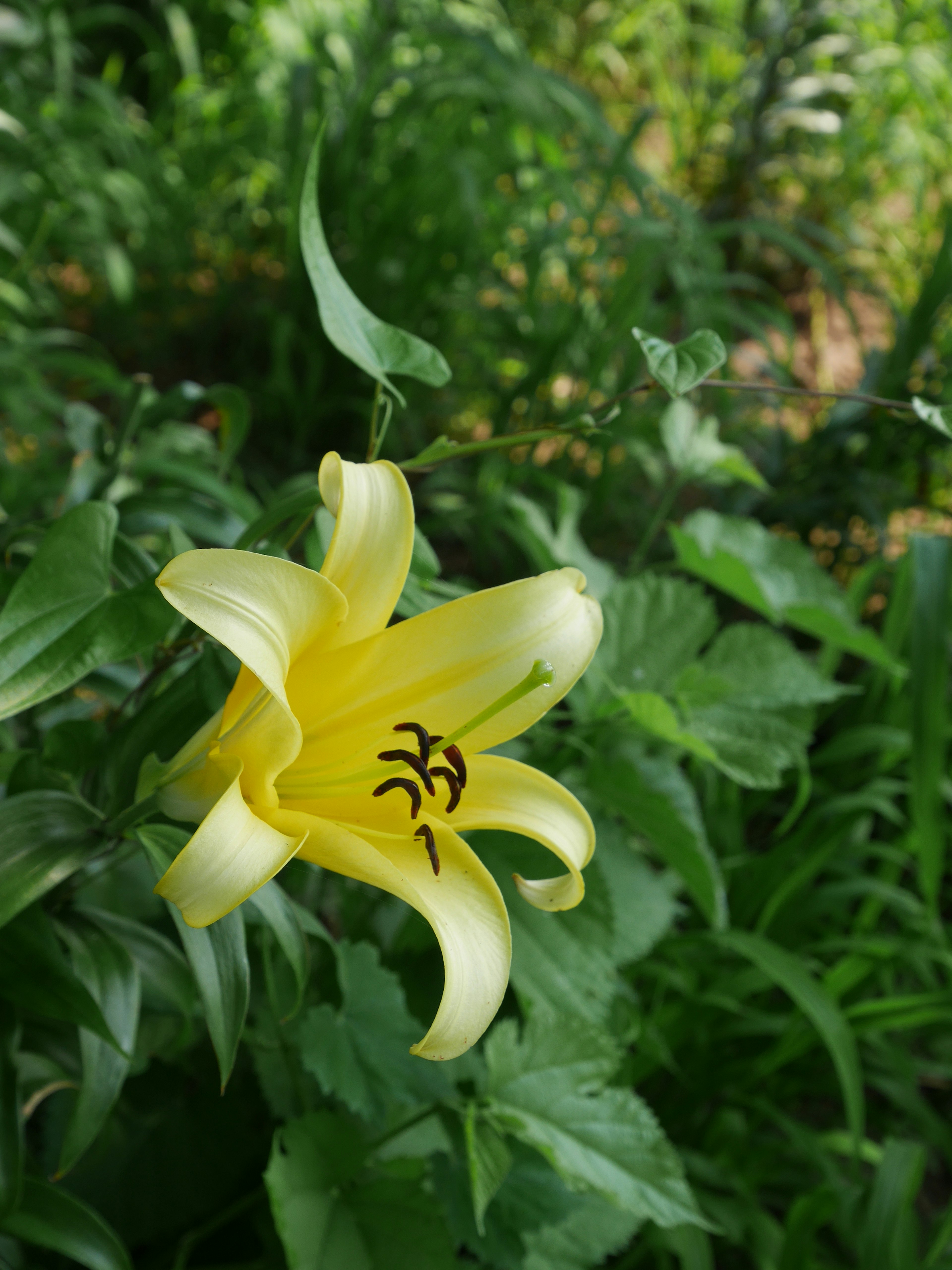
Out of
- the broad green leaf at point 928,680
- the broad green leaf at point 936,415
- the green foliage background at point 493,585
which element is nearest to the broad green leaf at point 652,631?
the green foliage background at point 493,585

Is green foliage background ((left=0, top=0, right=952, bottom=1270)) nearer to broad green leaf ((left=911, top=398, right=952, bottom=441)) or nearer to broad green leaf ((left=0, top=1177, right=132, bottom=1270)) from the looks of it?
broad green leaf ((left=0, top=1177, right=132, bottom=1270))

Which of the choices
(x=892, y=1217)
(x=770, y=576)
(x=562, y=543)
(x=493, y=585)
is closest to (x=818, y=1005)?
(x=892, y=1217)

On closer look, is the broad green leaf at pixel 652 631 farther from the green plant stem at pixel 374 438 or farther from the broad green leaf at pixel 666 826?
the green plant stem at pixel 374 438

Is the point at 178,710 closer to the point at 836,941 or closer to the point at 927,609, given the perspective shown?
the point at 927,609

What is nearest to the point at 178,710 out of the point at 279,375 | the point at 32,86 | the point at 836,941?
the point at 836,941

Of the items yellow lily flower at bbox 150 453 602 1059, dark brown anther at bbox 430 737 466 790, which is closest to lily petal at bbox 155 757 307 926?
yellow lily flower at bbox 150 453 602 1059

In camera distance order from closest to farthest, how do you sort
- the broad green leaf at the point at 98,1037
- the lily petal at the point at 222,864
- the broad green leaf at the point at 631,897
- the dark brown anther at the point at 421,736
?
the lily petal at the point at 222,864, the dark brown anther at the point at 421,736, the broad green leaf at the point at 98,1037, the broad green leaf at the point at 631,897
